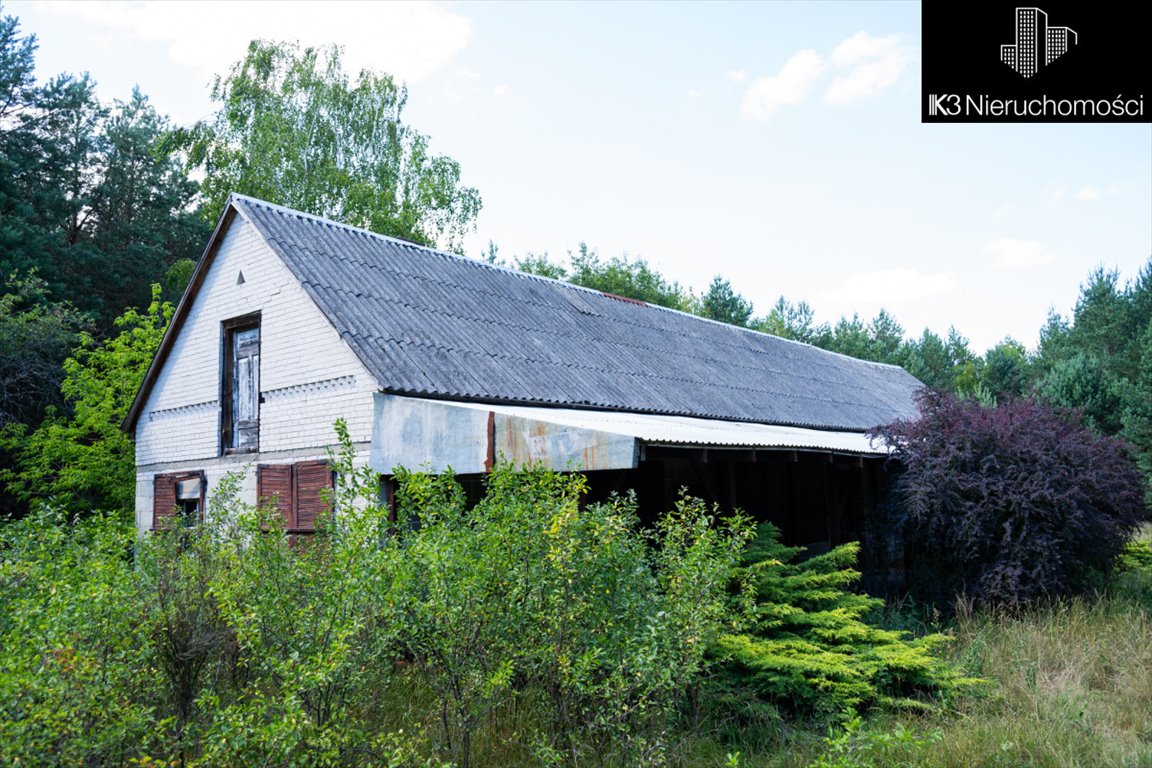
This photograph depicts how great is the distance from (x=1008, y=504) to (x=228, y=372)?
34.1 feet

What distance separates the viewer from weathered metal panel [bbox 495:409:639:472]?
713 centimetres

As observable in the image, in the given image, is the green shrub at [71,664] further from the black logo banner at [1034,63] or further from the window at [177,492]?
the black logo banner at [1034,63]

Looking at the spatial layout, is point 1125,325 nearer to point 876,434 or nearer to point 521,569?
point 876,434

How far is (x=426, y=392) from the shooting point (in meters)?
9.55

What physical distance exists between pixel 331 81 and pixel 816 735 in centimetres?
2732

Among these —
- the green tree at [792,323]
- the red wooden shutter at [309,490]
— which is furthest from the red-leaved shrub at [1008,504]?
the green tree at [792,323]

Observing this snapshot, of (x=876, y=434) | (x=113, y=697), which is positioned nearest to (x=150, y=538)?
(x=113, y=697)

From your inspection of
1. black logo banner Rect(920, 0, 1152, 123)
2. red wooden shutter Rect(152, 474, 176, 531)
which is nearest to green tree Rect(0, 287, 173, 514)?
red wooden shutter Rect(152, 474, 176, 531)

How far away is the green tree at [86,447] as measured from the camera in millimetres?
15898

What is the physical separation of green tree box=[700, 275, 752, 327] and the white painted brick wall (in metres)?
30.4

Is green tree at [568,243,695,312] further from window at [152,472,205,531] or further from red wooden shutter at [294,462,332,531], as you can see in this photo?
red wooden shutter at [294,462,332,531]

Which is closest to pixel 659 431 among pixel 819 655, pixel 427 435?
pixel 427 435

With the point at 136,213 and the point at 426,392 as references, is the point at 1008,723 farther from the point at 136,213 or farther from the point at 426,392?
the point at 136,213

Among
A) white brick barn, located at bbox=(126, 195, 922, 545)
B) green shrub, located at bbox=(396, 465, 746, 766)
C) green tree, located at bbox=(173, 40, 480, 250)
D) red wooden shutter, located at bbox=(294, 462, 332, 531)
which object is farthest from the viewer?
green tree, located at bbox=(173, 40, 480, 250)
